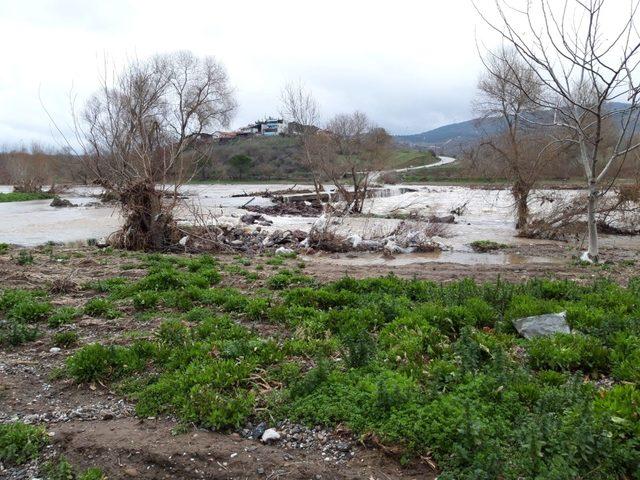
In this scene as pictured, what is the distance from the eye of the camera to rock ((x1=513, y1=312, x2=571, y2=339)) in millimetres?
5336

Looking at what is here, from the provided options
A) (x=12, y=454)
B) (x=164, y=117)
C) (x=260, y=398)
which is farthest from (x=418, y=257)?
(x=164, y=117)

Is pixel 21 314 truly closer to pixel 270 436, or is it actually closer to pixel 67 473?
pixel 67 473

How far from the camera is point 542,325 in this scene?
5.44m

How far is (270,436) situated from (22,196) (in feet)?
171

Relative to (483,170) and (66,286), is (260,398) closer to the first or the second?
(66,286)

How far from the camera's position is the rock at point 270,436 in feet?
12.2

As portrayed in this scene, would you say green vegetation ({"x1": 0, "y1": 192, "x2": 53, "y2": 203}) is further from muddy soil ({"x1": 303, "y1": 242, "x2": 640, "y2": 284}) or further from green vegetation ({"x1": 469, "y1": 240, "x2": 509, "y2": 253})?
green vegetation ({"x1": 469, "y1": 240, "x2": 509, "y2": 253})

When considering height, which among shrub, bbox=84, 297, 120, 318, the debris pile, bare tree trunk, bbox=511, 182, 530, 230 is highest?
bare tree trunk, bbox=511, 182, 530, 230

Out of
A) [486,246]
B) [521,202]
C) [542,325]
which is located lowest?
[486,246]

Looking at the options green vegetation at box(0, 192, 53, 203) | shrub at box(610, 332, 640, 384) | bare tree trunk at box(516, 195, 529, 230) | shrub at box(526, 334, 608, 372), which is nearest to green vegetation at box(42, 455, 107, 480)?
shrub at box(526, 334, 608, 372)

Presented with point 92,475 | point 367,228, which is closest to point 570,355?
point 92,475

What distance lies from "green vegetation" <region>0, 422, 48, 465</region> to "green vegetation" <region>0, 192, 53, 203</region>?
48374mm

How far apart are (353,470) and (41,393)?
3005 mm

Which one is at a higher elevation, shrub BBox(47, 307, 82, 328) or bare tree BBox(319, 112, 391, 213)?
bare tree BBox(319, 112, 391, 213)
